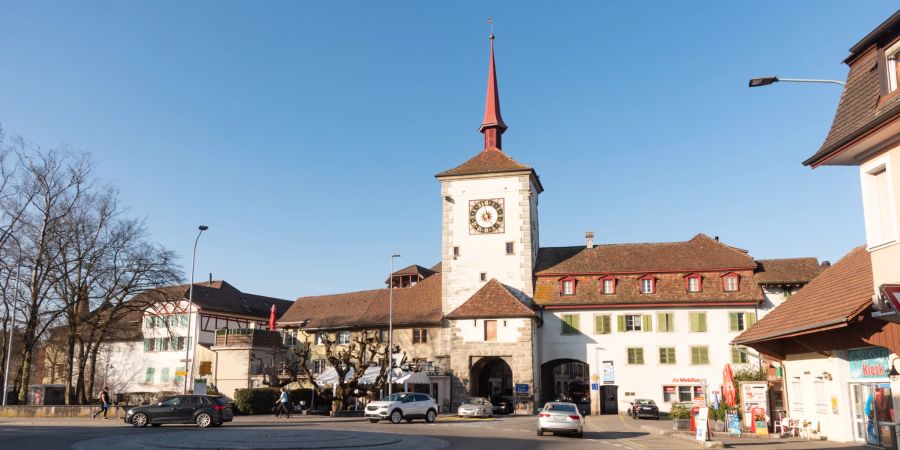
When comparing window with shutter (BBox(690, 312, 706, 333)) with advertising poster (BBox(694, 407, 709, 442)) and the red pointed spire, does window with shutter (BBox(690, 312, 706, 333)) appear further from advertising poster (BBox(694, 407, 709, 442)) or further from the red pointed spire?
advertising poster (BBox(694, 407, 709, 442))

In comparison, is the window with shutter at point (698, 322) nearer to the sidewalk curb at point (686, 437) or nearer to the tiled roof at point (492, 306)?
the tiled roof at point (492, 306)

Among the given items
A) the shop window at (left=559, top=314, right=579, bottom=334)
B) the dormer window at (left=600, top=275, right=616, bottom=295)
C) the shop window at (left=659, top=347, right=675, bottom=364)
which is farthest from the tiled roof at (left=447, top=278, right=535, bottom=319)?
the shop window at (left=659, top=347, right=675, bottom=364)

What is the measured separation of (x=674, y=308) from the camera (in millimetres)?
51531

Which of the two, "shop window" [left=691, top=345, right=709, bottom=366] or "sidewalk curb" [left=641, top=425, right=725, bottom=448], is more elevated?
"shop window" [left=691, top=345, right=709, bottom=366]

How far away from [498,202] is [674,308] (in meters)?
15.5

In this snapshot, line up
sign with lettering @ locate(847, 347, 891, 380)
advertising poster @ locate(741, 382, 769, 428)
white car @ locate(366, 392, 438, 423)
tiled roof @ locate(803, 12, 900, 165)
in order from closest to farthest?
tiled roof @ locate(803, 12, 900, 165), sign with lettering @ locate(847, 347, 891, 380), advertising poster @ locate(741, 382, 769, 428), white car @ locate(366, 392, 438, 423)

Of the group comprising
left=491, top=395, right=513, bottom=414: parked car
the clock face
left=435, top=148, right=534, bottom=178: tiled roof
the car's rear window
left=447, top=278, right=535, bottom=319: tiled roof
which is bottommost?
left=491, top=395, right=513, bottom=414: parked car

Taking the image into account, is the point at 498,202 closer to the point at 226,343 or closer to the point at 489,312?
the point at 489,312

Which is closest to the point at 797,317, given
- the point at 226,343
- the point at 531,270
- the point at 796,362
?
the point at 796,362

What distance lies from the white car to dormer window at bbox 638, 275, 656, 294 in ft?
71.7

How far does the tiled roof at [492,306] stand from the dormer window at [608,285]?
6.33m

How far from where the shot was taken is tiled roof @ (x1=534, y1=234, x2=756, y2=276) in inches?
2078

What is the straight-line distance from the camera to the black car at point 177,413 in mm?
30688

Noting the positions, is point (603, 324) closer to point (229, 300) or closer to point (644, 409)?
point (644, 409)
